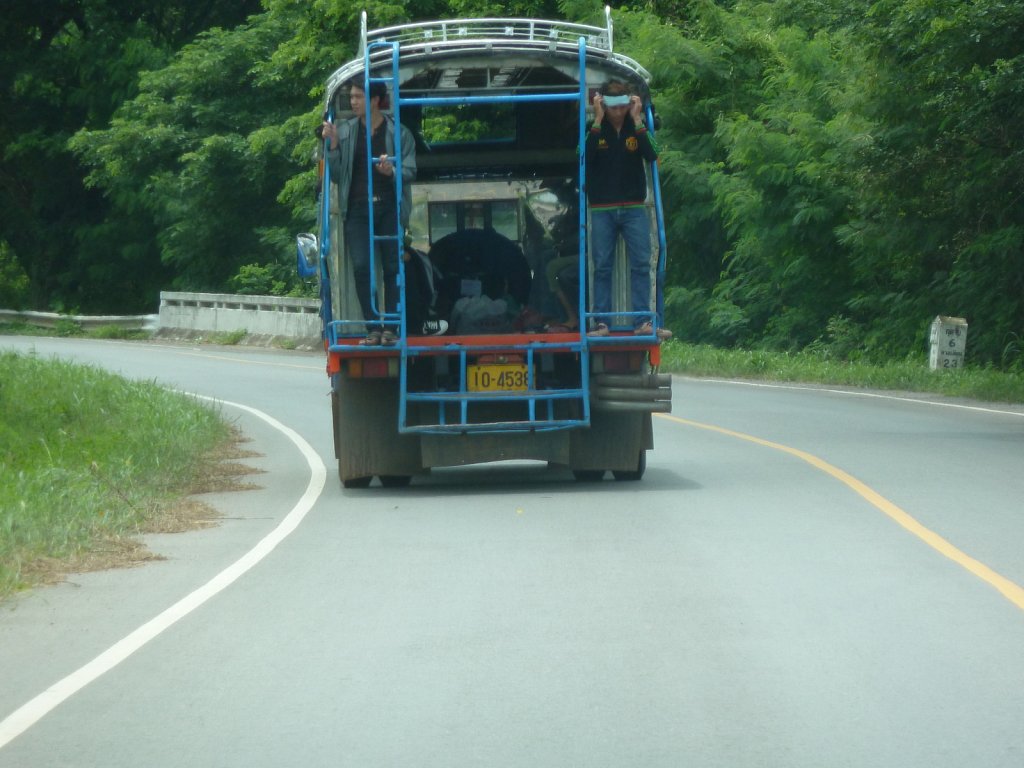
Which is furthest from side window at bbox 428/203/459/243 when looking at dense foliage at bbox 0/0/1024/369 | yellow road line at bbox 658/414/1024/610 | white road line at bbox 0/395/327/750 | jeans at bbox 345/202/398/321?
dense foliage at bbox 0/0/1024/369

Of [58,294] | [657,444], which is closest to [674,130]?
[657,444]

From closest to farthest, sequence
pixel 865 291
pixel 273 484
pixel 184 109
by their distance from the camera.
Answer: pixel 273 484 → pixel 865 291 → pixel 184 109

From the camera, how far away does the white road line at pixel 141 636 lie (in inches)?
242

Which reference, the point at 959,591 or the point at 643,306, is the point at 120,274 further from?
the point at 959,591

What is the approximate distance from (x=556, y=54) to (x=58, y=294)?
44.1 metres

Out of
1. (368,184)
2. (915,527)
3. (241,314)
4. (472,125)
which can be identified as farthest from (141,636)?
(241,314)

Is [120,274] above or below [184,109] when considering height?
below

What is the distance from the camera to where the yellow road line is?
8.43 meters

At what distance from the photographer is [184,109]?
1770 inches

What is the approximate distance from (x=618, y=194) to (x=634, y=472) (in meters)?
2.21

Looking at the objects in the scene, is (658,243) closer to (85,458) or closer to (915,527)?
(915,527)

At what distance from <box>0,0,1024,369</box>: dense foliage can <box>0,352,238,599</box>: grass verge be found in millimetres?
11774

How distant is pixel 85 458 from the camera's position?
14742 millimetres

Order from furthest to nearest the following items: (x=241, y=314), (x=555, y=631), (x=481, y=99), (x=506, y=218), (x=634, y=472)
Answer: (x=241, y=314)
(x=506, y=218)
(x=634, y=472)
(x=481, y=99)
(x=555, y=631)
